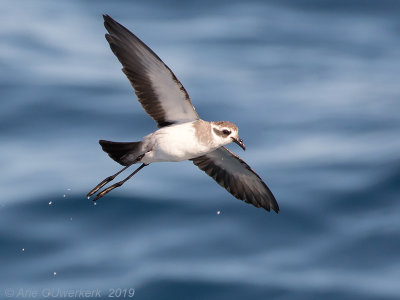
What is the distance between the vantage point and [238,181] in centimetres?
1359

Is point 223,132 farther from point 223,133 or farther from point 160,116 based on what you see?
point 160,116

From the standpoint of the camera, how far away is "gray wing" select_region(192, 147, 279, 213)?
13.4m

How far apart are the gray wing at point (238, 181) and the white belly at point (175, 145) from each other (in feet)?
5.30

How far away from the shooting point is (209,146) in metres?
11.7

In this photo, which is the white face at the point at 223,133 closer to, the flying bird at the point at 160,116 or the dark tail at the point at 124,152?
the flying bird at the point at 160,116

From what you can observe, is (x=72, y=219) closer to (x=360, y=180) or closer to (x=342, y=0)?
(x=360, y=180)

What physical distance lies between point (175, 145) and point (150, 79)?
2.78 ft

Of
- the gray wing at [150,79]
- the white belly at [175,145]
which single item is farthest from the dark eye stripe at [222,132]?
the gray wing at [150,79]

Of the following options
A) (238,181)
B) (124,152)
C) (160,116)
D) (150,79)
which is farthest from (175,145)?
(238,181)

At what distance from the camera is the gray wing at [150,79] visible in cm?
1159

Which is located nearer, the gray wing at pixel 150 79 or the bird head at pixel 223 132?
the gray wing at pixel 150 79

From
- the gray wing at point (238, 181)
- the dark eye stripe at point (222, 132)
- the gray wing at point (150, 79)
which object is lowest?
the dark eye stripe at point (222, 132)

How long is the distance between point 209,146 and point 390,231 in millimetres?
8620

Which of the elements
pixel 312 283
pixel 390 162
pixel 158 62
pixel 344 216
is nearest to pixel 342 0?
pixel 390 162
